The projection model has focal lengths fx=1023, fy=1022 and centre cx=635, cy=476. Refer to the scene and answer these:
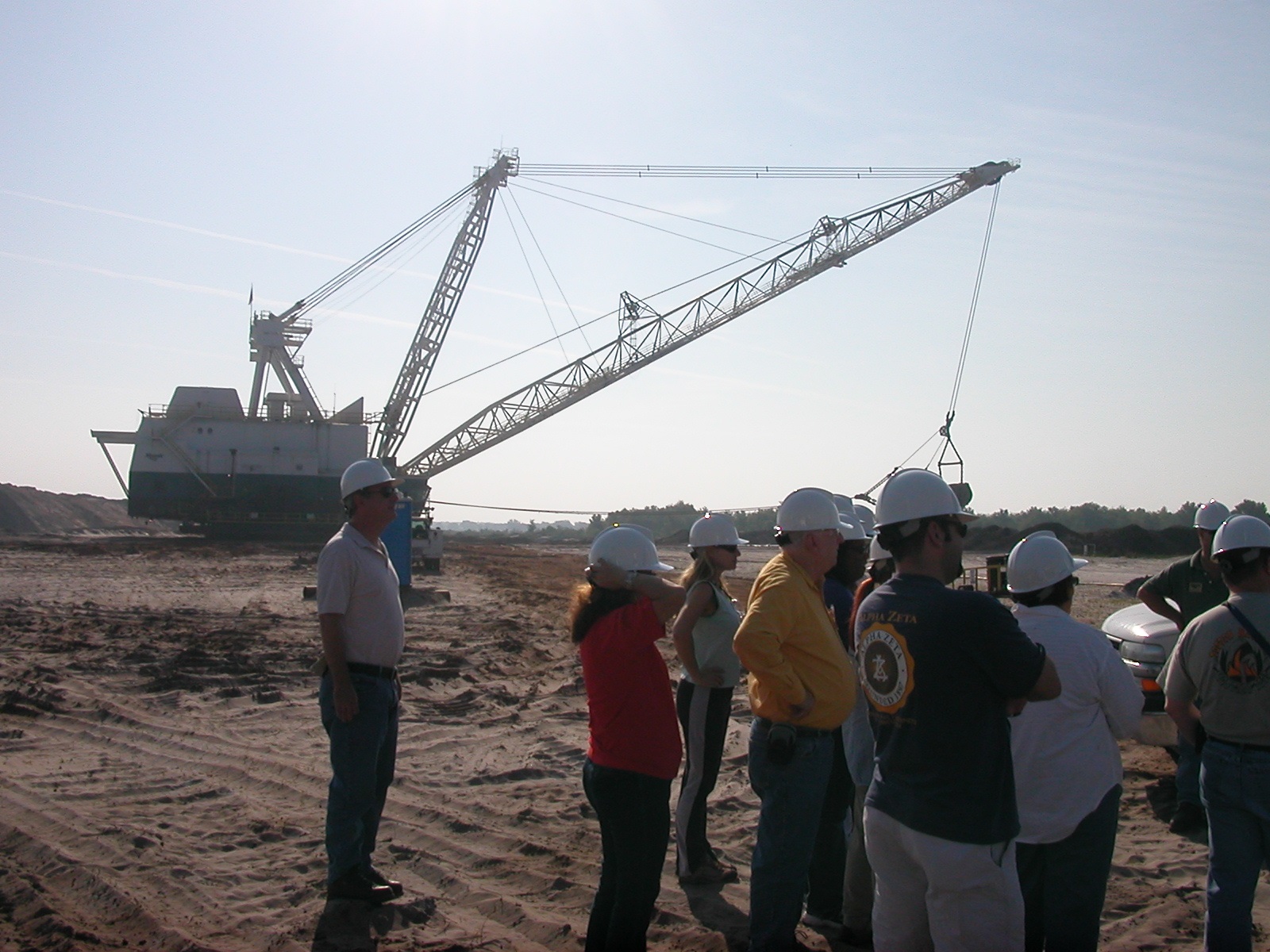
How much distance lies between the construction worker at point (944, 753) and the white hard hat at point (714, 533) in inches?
71.2

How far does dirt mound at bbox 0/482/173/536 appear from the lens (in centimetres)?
5191

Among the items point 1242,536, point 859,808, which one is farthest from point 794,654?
point 1242,536

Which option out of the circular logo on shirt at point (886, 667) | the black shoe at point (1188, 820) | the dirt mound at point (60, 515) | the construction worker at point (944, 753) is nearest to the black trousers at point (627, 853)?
the construction worker at point (944, 753)

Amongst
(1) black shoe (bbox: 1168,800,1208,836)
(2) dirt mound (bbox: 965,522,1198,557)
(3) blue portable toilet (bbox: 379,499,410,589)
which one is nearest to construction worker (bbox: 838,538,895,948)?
(1) black shoe (bbox: 1168,800,1208,836)

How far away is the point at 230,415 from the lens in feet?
140

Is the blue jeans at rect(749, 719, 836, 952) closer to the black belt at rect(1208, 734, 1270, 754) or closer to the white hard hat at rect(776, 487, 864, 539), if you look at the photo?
the white hard hat at rect(776, 487, 864, 539)

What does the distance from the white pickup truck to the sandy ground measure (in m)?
0.39

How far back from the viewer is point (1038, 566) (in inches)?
140

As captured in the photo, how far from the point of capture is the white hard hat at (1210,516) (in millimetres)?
5523

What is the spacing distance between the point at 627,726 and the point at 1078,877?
1593 mm

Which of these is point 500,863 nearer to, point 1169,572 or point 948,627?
point 948,627

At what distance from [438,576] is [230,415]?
911 inches

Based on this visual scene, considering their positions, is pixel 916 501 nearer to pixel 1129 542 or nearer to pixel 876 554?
pixel 876 554

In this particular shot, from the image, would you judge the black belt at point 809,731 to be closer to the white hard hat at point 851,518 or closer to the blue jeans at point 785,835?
the blue jeans at point 785,835
